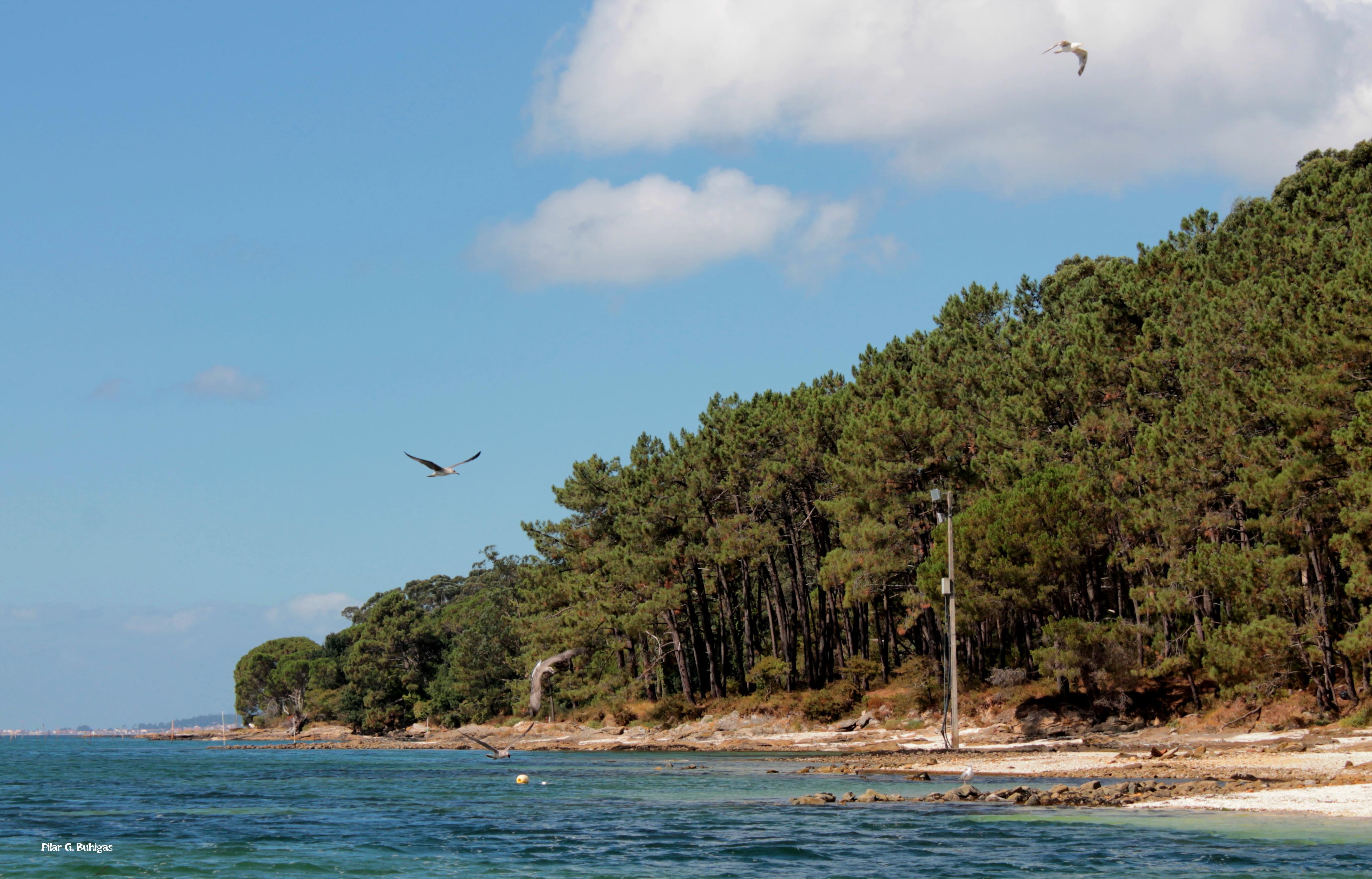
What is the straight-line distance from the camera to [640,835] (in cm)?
2295

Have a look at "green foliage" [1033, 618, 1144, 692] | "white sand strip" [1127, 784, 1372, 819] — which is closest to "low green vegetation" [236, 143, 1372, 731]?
"green foliage" [1033, 618, 1144, 692]

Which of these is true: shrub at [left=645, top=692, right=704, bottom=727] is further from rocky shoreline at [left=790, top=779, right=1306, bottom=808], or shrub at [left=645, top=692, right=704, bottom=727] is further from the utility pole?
rocky shoreline at [left=790, top=779, right=1306, bottom=808]

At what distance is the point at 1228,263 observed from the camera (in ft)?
167

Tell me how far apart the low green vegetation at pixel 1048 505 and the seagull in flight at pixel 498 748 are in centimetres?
452

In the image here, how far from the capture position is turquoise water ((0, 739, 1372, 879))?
58.4 ft

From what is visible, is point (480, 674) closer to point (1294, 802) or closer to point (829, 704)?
point (829, 704)

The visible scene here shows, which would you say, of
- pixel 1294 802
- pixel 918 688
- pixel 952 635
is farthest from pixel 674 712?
pixel 1294 802

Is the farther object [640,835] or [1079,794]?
[1079,794]

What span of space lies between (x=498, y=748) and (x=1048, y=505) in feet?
139

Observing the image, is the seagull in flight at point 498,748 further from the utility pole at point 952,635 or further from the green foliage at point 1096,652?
the green foliage at point 1096,652

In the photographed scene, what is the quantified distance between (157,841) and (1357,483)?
2946 centimetres

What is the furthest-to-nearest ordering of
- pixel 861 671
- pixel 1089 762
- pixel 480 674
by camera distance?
1. pixel 480 674
2. pixel 861 671
3. pixel 1089 762

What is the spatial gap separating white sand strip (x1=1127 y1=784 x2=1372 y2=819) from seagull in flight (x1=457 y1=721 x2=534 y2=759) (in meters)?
19.5

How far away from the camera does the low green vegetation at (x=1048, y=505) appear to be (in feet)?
119
